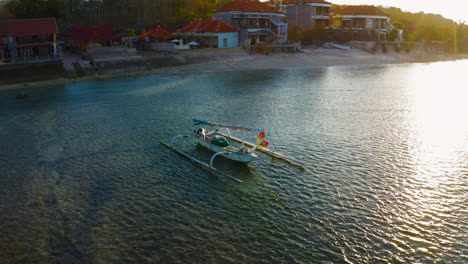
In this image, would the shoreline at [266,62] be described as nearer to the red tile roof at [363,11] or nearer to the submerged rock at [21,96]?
the submerged rock at [21,96]

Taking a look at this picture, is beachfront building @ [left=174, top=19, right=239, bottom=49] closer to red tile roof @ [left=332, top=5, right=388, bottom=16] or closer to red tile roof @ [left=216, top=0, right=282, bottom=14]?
red tile roof @ [left=216, top=0, right=282, bottom=14]

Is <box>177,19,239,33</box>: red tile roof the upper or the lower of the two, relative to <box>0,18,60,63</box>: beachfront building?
upper

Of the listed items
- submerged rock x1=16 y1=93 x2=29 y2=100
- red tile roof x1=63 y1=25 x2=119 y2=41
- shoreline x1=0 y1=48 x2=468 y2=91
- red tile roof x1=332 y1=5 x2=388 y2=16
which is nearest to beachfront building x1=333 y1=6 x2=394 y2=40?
red tile roof x1=332 y1=5 x2=388 y2=16

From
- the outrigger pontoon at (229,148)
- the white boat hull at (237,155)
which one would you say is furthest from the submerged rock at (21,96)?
the white boat hull at (237,155)

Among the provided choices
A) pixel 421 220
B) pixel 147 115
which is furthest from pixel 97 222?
pixel 147 115

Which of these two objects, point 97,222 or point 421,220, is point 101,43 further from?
point 421,220
